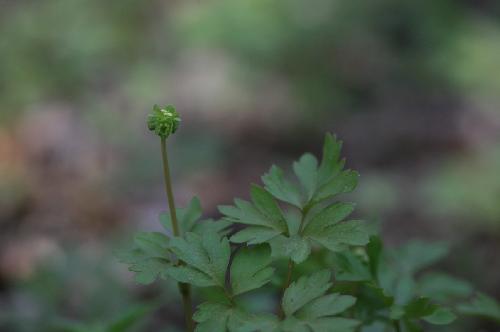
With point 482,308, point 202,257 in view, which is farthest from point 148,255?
point 482,308

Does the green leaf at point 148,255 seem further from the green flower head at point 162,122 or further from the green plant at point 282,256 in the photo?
the green flower head at point 162,122

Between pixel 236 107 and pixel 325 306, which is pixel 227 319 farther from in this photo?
pixel 236 107

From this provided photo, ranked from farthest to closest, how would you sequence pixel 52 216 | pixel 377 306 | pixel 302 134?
1. pixel 302 134
2. pixel 52 216
3. pixel 377 306

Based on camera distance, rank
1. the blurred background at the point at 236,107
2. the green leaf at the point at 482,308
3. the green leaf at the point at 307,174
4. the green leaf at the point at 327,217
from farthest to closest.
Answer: the blurred background at the point at 236,107, the green leaf at the point at 482,308, the green leaf at the point at 307,174, the green leaf at the point at 327,217

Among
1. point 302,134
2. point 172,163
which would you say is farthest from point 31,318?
point 302,134

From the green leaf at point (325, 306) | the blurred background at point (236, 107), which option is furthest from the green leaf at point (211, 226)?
the blurred background at point (236, 107)

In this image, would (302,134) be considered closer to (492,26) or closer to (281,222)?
(492,26)

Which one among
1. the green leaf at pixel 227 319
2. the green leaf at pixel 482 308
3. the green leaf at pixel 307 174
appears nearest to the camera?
the green leaf at pixel 227 319
